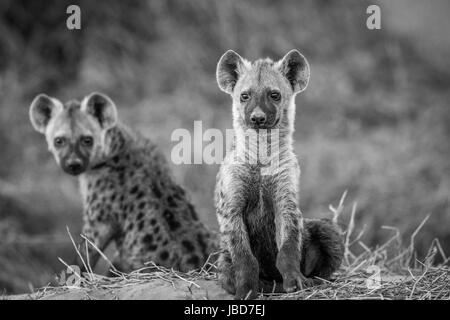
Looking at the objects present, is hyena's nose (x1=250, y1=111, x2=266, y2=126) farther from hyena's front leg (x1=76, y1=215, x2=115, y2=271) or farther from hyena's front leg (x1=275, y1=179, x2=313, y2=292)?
hyena's front leg (x1=76, y1=215, x2=115, y2=271)

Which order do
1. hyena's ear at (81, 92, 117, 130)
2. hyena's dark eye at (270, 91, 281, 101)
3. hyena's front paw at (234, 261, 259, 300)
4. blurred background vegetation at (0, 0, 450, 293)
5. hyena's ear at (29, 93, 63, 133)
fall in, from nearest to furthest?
hyena's front paw at (234, 261, 259, 300) → hyena's dark eye at (270, 91, 281, 101) → hyena's ear at (81, 92, 117, 130) → hyena's ear at (29, 93, 63, 133) → blurred background vegetation at (0, 0, 450, 293)

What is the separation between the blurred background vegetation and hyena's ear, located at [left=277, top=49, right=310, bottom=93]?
14.0ft

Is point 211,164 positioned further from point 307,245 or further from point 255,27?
point 307,245

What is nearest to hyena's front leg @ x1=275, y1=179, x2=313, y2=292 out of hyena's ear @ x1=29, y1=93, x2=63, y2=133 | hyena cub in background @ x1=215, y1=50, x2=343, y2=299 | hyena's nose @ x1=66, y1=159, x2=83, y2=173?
hyena cub in background @ x1=215, y1=50, x2=343, y2=299

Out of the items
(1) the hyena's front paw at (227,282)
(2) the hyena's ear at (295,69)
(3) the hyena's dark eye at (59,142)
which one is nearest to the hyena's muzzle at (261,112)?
(2) the hyena's ear at (295,69)

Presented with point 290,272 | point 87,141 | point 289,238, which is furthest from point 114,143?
point 290,272

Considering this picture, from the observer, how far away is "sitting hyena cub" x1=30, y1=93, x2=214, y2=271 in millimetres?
5707

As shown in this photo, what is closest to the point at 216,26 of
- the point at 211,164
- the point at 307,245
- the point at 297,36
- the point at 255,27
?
the point at 255,27

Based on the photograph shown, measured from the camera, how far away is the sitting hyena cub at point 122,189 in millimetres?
5707

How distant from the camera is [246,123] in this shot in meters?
4.42

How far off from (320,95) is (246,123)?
6478 mm

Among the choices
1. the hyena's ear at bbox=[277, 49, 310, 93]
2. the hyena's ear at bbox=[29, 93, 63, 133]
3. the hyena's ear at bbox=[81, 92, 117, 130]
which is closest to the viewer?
the hyena's ear at bbox=[277, 49, 310, 93]

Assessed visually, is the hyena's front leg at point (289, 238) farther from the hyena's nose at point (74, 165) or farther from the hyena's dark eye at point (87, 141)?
the hyena's dark eye at point (87, 141)

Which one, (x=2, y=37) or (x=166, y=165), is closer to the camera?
(x=166, y=165)
